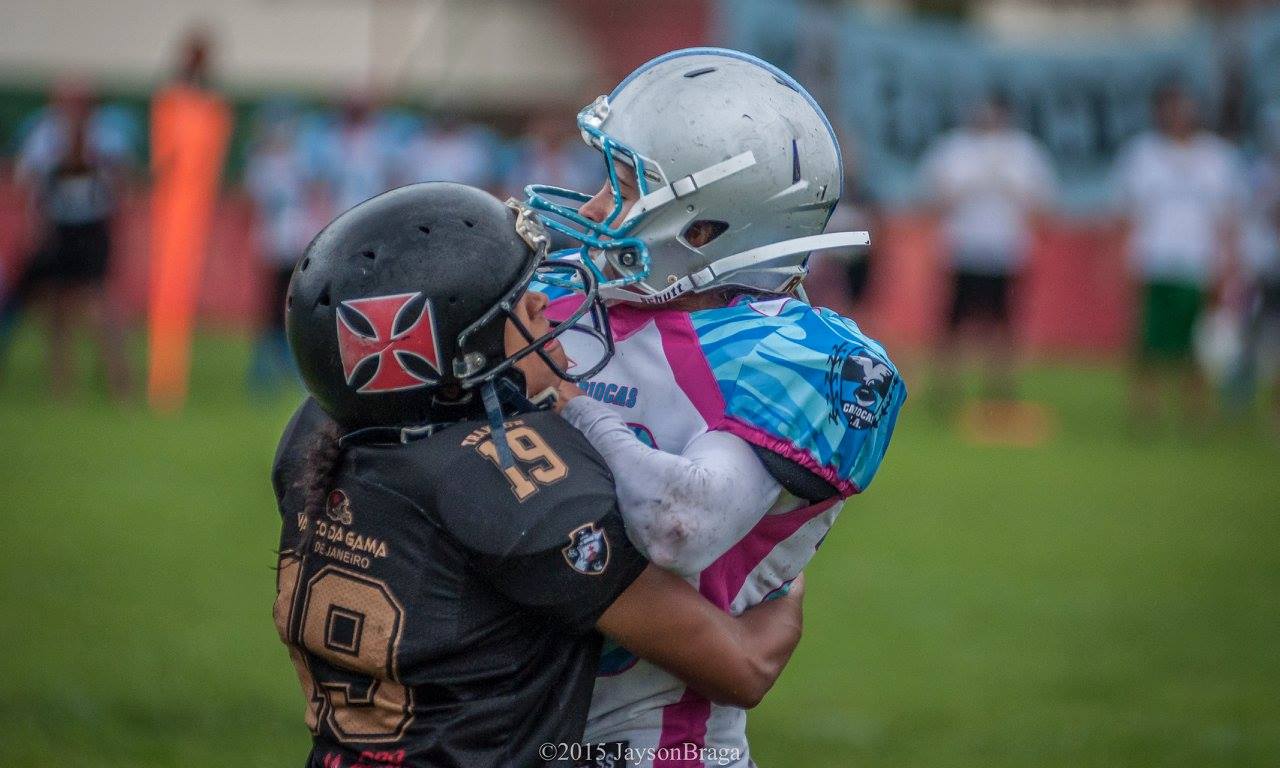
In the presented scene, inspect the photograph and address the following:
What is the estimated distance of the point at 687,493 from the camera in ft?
6.77

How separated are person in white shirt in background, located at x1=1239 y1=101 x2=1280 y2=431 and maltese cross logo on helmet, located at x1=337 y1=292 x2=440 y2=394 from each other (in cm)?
1106

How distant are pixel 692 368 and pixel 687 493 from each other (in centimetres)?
29

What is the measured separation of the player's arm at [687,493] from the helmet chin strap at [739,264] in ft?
1.07

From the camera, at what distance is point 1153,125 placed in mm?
16891

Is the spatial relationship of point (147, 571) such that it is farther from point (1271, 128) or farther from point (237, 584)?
point (1271, 128)

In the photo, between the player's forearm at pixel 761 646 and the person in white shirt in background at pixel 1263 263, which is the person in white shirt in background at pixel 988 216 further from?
the player's forearm at pixel 761 646

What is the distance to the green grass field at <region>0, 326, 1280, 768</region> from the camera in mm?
4922

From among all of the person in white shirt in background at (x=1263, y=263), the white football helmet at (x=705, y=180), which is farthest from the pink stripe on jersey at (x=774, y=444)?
the person in white shirt in background at (x=1263, y=263)

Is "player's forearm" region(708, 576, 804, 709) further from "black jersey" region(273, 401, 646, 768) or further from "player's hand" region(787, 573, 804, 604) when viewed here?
"black jersey" region(273, 401, 646, 768)

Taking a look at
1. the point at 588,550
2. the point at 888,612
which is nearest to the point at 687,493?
the point at 588,550

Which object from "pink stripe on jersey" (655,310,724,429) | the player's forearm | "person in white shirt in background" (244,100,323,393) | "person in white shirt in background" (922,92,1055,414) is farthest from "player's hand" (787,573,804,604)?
"person in white shirt in background" (244,100,323,393)

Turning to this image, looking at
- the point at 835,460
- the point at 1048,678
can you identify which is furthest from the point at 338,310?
the point at 1048,678

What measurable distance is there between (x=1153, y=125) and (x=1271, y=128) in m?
2.95

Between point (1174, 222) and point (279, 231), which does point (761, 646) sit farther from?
point (279, 231)
